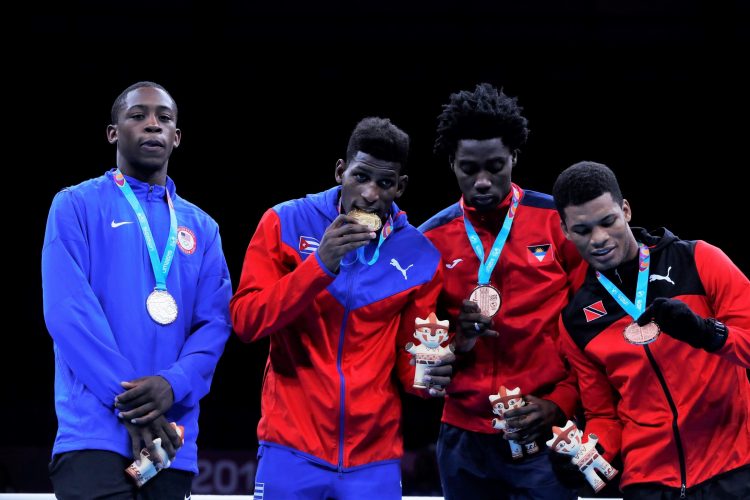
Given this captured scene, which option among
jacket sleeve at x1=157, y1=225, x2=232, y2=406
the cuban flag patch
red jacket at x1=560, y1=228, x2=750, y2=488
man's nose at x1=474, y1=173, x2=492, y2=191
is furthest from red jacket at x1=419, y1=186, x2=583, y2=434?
jacket sleeve at x1=157, y1=225, x2=232, y2=406

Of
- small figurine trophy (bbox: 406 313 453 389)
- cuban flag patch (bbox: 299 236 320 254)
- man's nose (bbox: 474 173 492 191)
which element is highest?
man's nose (bbox: 474 173 492 191)

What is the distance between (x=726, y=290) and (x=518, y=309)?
75cm

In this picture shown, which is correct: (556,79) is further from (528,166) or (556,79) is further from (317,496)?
(317,496)

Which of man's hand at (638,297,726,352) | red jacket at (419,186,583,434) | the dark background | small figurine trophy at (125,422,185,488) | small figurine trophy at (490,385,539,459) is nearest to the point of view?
man's hand at (638,297,726,352)

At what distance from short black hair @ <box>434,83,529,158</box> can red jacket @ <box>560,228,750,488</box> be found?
29.0 inches

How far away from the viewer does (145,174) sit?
3.24 m

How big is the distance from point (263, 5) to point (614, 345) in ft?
22.1

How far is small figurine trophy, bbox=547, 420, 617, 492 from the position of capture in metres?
2.84

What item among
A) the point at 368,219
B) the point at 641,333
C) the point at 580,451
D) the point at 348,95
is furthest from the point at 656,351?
the point at 348,95

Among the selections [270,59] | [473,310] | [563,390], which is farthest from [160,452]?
[270,59]

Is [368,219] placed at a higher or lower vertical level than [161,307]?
higher

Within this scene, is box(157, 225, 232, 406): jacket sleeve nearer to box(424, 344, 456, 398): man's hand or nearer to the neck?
the neck

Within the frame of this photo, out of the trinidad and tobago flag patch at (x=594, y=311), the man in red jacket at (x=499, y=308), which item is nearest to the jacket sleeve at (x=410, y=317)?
the man in red jacket at (x=499, y=308)

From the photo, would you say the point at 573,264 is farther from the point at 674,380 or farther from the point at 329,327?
the point at 329,327
